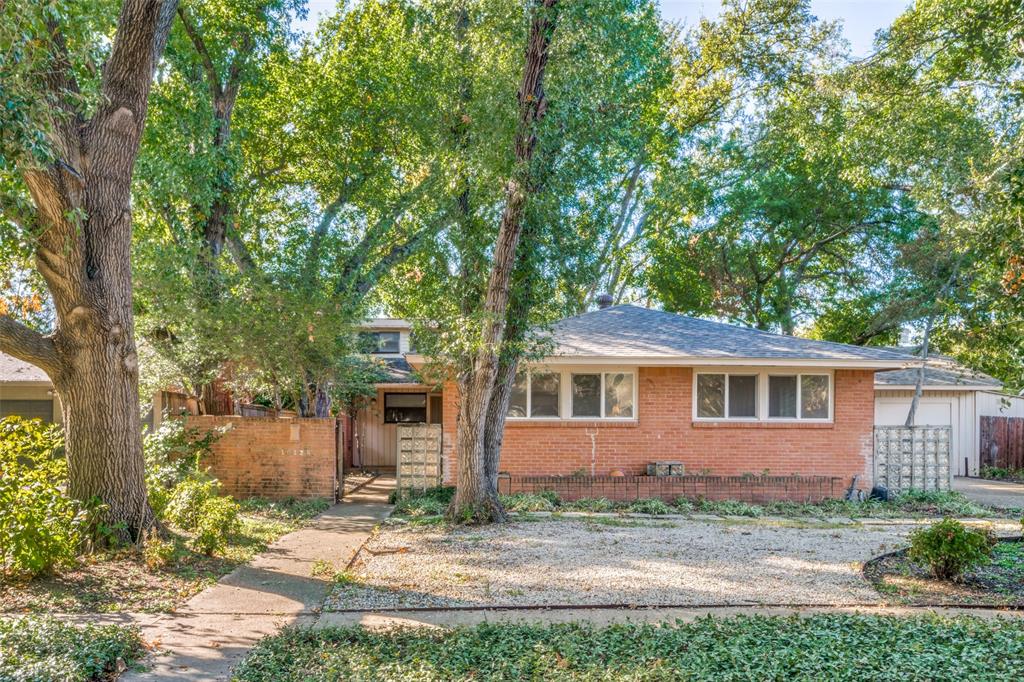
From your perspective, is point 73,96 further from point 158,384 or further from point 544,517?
point 544,517

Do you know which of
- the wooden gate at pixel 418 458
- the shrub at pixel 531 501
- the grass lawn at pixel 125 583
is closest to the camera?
the grass lawn at pixel 125 583

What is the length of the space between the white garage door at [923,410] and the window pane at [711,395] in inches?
349

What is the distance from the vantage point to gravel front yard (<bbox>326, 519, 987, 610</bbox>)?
6586 millimetres

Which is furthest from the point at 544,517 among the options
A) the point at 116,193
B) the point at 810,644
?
the point at 116,193

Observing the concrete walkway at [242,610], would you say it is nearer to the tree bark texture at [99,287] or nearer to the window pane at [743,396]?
the tree bark texture at [99,287]

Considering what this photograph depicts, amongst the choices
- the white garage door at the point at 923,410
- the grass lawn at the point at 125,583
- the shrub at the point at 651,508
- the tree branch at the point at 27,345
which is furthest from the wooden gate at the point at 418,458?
the white garage door at the point at 923,410

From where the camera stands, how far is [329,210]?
15094 millimetres

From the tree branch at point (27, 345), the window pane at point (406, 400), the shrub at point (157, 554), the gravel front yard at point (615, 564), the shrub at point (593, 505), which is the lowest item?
the shrub at point (593, 505)

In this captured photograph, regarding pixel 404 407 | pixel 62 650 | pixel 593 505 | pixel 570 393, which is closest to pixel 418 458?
pixel 570 393

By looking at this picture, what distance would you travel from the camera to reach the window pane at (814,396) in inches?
530

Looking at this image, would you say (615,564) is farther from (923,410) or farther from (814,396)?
(923,410)

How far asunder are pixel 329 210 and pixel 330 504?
6.50 m

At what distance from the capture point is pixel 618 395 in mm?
13367

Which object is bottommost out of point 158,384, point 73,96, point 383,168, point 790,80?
point 158,384
